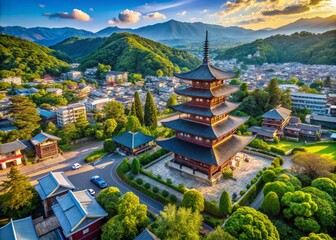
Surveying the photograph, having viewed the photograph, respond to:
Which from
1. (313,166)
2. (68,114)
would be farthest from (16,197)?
(313,166)

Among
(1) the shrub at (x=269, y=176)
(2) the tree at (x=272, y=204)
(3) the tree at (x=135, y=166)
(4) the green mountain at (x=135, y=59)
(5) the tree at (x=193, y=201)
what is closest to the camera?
(2) the tree at (x=272, y=204)

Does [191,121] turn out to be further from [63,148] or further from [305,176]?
[63,148]

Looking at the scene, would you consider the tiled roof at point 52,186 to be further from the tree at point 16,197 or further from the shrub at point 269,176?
the shrub at point 269,176

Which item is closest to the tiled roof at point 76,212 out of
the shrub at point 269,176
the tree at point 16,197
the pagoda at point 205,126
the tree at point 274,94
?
the tree at point 16,197

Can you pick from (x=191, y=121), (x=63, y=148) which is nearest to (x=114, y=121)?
(x=63, y=148)

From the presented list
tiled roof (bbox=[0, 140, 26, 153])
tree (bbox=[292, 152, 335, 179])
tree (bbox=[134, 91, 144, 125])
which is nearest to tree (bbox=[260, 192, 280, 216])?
tree (bbox=[292, 152, 335, 179])

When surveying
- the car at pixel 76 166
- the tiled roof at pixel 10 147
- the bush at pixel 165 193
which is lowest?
the car at pixel 76 166
